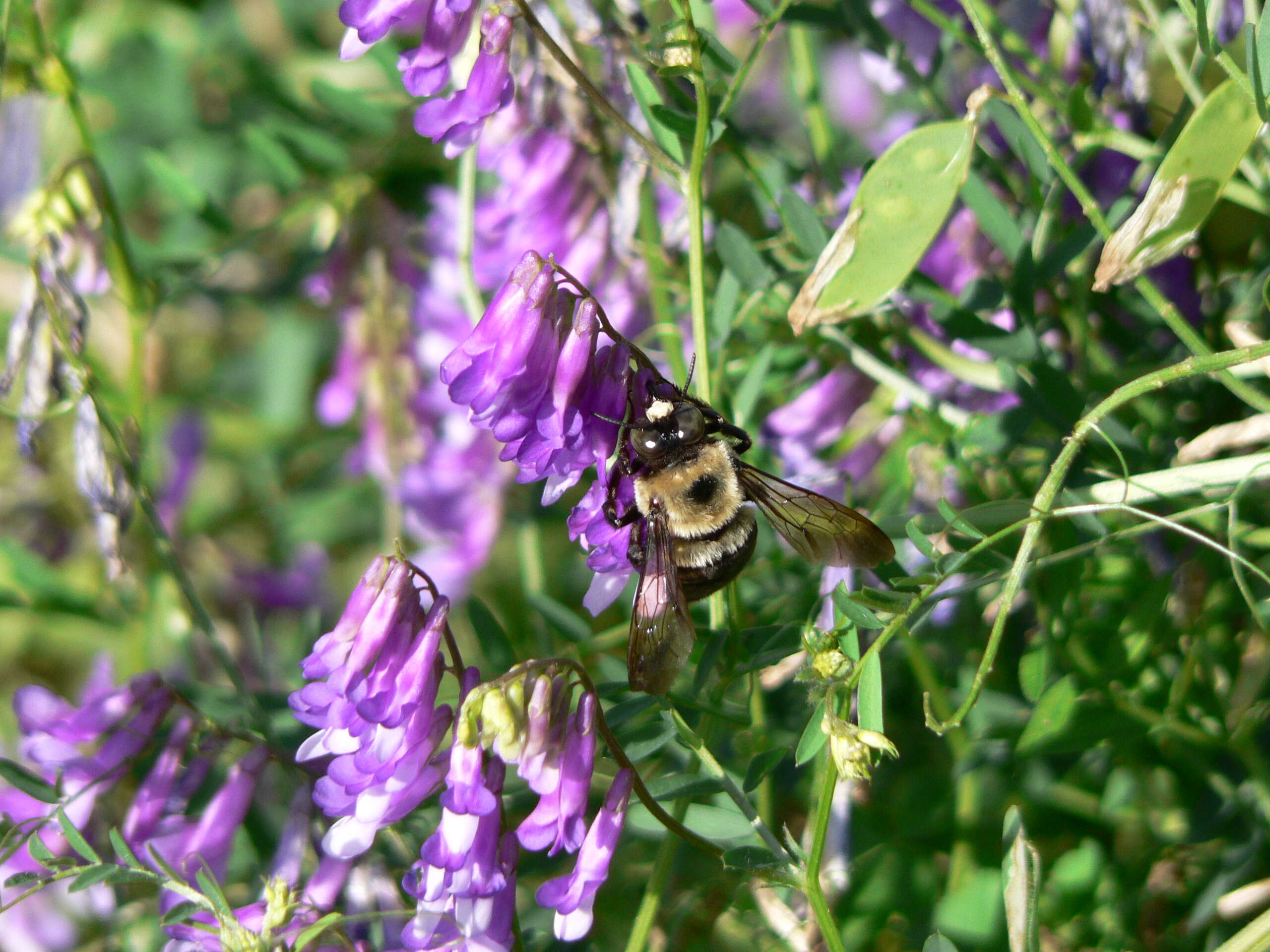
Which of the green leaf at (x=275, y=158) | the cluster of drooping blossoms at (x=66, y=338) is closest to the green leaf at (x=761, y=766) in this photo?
the cluster of drooping blossoms at (x=66, y=338)

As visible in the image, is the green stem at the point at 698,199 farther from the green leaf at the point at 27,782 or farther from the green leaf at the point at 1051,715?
the green leaf at the point at 27,782

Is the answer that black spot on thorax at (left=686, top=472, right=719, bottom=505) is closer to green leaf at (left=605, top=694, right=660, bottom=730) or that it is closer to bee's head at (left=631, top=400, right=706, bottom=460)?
bee's head at (left=631, top=400, right=706, bottom=460)

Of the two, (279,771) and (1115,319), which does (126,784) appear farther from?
(1115,319)

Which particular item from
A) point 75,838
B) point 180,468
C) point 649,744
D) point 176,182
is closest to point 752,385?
point 649,744

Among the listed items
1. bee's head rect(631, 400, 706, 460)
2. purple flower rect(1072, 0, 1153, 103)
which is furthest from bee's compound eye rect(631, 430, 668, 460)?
purple flower rect(1072, 0, 1153, 103)

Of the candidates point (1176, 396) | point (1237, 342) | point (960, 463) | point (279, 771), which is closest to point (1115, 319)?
point (1176, 396)
